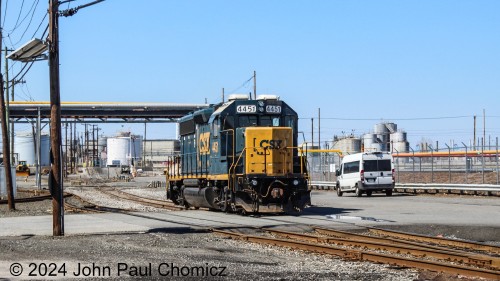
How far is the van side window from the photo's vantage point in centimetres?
3969

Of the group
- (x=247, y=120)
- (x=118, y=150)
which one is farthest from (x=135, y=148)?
(x=247, y=120)

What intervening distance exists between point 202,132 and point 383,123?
88998mm

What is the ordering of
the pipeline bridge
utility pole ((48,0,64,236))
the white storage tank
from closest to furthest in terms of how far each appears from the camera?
utility pole ((48,0,64,236)), the pipeline bridge, the white storage tank

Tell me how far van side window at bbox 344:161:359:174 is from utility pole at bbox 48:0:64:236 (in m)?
24.5

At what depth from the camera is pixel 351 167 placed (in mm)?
40594

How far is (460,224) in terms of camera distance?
1933 cm

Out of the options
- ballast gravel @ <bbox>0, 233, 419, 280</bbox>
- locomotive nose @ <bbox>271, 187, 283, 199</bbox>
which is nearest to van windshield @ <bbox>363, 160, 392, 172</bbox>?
locomotive nose @ <bbox>271, 187, 283, 199</bbox>

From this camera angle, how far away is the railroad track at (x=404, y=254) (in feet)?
34.6

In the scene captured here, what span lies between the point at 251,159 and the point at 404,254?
10.1m

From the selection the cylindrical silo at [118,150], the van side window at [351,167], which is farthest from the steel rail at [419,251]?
the cylindrical silo at [118,150]

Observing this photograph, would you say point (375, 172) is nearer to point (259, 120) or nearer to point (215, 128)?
point (259, 120)

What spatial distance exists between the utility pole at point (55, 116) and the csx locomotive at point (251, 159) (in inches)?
263

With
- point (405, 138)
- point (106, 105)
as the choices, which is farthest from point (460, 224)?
point (405, 138)

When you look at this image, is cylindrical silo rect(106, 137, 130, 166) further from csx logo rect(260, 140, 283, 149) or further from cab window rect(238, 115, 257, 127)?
csx logo rect(260, 140, 283, 149)
